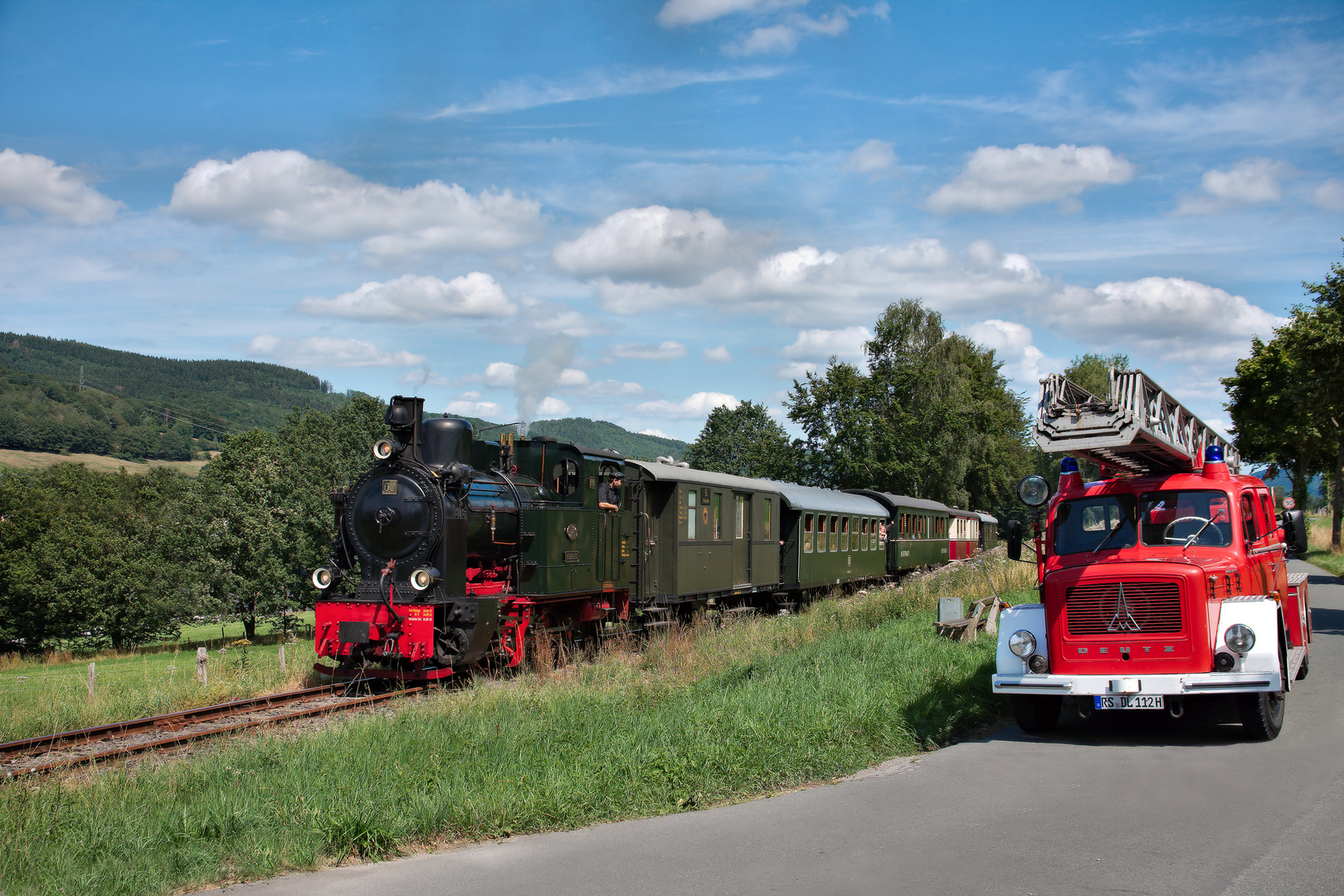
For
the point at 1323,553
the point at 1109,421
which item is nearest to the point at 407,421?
the point at 1109,421

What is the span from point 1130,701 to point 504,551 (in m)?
8.21

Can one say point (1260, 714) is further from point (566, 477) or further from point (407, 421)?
point (407, 421)

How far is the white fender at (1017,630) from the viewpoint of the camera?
7.85 meters

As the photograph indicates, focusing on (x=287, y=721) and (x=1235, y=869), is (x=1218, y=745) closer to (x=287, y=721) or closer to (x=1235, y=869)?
(x=1235, y=869)

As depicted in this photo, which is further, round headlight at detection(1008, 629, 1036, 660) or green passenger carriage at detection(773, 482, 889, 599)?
green passenger carriage at detection(773, 482, 889, 599)

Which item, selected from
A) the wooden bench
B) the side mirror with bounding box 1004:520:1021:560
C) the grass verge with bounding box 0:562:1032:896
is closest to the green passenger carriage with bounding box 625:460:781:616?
the wooden bench

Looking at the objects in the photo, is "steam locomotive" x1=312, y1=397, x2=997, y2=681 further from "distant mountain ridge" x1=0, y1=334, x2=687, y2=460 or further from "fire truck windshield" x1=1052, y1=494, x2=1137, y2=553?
"distant mountain ridge" x1=0, y1=334, x2=687, y2=460

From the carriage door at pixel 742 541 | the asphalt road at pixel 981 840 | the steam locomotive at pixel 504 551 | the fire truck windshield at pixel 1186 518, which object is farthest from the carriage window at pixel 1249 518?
the carriage door at pixel 742 541

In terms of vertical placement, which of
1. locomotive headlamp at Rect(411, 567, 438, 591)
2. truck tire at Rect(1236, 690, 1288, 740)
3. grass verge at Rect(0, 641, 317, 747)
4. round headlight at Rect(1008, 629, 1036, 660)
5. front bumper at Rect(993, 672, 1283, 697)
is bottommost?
grass verge at Rect(0, 641, 317, 747)

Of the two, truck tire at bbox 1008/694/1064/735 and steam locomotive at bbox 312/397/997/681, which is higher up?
steam locomotive at bbox 312/397/997/681

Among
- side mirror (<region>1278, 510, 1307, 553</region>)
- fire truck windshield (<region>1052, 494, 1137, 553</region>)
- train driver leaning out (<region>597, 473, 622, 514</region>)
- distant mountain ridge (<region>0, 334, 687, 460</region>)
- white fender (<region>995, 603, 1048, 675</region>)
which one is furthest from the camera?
distant mountain ridge (<region>0, 334, 687, 460</region>)

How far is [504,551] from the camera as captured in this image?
42.4 ft

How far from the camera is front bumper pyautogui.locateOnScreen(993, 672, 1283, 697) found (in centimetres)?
709

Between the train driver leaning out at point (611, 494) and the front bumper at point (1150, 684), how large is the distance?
7.76m
